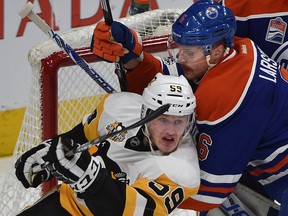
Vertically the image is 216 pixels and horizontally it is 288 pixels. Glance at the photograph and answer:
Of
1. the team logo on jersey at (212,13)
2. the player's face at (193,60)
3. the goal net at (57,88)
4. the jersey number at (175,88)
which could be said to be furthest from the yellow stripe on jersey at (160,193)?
the goal net at (57,88)

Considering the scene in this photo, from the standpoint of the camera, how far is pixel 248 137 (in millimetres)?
2334

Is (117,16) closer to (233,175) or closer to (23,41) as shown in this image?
(23,41)

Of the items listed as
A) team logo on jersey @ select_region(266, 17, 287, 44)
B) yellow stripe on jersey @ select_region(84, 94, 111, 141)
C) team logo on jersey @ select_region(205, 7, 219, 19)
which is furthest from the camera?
team logo on jersey @ select_region(266, 17, 287, 44)

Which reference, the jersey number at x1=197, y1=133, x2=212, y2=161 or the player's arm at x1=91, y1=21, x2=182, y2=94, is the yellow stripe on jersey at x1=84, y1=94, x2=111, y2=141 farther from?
the jersey number at x1=197, y1=133, x2=212, y2=161

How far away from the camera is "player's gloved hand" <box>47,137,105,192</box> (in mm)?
2064

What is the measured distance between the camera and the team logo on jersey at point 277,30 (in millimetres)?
2615

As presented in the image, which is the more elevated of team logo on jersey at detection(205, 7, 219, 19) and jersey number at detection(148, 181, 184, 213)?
team logo on jersey at detection(205, 7, 219, 19)

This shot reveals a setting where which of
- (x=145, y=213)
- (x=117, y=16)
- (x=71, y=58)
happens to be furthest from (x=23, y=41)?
(x=145, y=213)

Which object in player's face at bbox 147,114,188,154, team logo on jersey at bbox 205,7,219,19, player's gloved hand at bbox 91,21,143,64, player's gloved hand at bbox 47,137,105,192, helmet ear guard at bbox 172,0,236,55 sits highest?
team logo on jersey at bbox 205,7,219,19

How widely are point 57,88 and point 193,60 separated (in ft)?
1.99

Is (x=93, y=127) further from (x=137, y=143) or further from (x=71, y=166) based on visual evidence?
(x=71, y=166)

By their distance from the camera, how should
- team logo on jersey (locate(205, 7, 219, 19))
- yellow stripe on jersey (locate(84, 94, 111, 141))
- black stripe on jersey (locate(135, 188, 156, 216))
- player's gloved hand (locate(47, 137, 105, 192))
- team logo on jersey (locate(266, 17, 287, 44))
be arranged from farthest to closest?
1. team logo on jersey (locate(266, 17, 287, 44))
2. yellow stripe on jersey (locate(84, 94, 111, 141))
3. team logo on jersey (locate(205, 7, 219, 19))
4. black stripe on jersey (locate(135, 188, 156, 216))
5. player's gloved hand (locate(47, 137, 105, 192))

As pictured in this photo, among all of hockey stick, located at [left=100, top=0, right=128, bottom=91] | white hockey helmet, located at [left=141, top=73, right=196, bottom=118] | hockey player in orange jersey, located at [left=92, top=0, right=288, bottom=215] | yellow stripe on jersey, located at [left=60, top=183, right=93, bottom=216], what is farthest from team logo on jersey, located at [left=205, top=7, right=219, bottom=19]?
yellow stripe on jersey, located at [left=60, top=183, right=93, bottom=216]

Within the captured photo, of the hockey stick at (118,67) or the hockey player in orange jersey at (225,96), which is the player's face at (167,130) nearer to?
the hockey player in orange jersey at (225,96)
